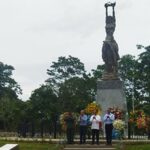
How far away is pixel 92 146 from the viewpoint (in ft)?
76.4

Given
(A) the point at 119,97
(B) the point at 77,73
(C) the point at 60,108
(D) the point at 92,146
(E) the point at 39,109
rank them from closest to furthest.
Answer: (D) the point at 92,146, (A) the point at 119,97, (E) the point at 39,109, (C) the point at 60,108, (B) the point at 77,73

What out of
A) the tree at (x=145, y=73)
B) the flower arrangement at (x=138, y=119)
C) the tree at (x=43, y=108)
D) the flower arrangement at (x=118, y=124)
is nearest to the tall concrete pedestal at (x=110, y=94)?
the flower arrangement at (x=138, y=119)

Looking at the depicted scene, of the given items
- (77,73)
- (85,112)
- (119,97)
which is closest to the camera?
(85,112)

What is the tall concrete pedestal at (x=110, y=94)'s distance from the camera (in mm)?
33375

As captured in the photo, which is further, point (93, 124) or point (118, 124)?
point (93, 124)

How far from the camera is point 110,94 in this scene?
3347 centimetres

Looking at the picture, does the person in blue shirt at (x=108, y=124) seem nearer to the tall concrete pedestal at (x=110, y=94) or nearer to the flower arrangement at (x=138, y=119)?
the flower arrangement at (x=138, y=119)

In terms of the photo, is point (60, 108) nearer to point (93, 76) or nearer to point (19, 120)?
point (19, 120)

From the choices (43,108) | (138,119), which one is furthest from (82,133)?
(43,108)

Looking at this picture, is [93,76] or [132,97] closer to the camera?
[132,97]

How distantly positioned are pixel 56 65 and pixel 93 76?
20212 mm

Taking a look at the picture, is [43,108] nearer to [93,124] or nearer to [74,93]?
[74,93]

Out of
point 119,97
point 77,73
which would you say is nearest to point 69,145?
point 119,97

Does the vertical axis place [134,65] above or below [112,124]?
above
